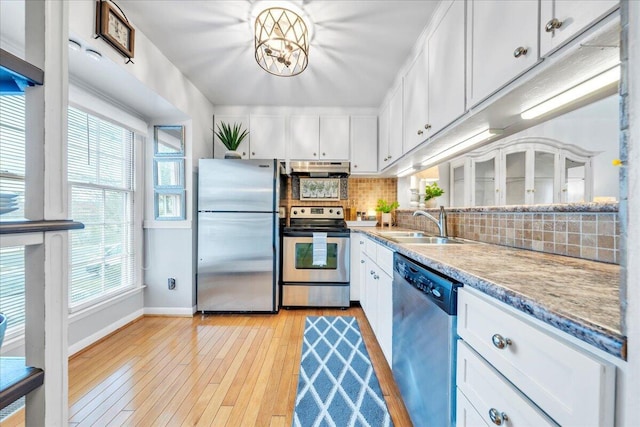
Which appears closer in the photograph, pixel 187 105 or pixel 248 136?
pixel 187 105

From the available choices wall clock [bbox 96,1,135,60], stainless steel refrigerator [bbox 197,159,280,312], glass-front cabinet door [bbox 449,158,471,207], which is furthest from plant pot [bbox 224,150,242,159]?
glass-front cabinet door [bbox 449,158,471,207]

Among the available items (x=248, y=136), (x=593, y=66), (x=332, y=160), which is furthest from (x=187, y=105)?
(x=593, y=66)

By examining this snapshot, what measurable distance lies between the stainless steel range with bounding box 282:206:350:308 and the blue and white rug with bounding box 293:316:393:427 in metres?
0.55

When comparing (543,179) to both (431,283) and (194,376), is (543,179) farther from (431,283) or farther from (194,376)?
(194,376)

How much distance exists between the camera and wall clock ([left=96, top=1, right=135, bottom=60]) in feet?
4.96

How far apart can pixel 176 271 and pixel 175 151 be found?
4.01ft

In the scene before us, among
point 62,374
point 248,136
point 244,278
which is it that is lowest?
point 244,278

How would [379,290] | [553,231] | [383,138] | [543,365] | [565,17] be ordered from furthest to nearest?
[383,138], [379,290], [553,231], [565,17], [543,365]

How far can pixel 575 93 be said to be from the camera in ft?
3.21

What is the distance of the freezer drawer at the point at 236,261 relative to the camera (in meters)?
2.66

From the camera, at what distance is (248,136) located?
10.0 feet

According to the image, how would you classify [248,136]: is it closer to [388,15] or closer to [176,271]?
[176,271]

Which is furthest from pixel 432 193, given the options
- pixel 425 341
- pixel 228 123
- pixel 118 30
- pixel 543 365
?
pixel 118 30

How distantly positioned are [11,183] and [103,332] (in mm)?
1357
